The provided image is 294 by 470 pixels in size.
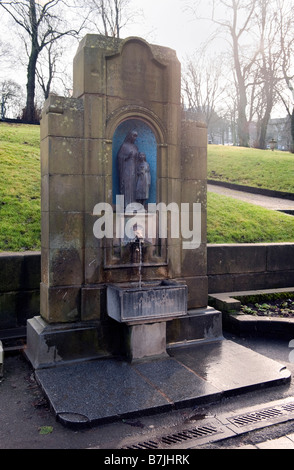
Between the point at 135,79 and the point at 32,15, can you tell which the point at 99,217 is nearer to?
the point at 135,79

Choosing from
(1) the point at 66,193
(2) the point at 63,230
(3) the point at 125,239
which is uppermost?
(1) the point at 66,193

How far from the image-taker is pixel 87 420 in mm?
3982

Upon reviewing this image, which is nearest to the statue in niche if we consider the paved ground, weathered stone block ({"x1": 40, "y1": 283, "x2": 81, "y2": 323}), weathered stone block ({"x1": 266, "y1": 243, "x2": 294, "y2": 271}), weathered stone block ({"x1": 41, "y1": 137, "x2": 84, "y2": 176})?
weathered stone block ({"x1": 41, "y1": 137, "x2": 84, "y2": 176})

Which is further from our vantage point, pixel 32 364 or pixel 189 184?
pixel 189 184

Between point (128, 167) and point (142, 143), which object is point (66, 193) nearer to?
point (128, 167)

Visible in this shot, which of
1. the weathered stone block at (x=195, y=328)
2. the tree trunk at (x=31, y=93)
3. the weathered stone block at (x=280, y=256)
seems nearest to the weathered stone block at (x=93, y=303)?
the weathered stone block at (x=195, y=328)

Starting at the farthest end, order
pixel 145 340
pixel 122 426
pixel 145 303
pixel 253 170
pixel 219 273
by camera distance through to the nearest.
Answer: pixel 253 170, pixel 219 273, pixel 145 340, pixel 145 303, pixel 122 426

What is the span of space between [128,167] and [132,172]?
0.10 m

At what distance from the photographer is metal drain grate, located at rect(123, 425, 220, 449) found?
3.71m

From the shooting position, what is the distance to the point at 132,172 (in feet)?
19.9

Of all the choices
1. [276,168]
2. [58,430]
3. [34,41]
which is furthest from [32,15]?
[58,430]

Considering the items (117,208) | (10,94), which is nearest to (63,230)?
(117,208)
